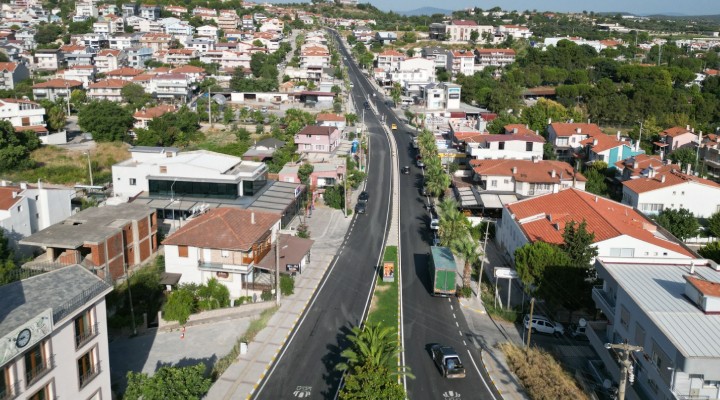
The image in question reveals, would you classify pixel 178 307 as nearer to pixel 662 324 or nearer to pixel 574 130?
pixel 662 324

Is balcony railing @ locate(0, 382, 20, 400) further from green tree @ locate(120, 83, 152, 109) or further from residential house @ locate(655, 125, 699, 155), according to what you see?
green tree @ locate(120, 83, 152, 109)

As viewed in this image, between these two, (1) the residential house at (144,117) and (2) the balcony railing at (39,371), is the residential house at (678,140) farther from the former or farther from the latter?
(2) the balcony railing at (39,371)

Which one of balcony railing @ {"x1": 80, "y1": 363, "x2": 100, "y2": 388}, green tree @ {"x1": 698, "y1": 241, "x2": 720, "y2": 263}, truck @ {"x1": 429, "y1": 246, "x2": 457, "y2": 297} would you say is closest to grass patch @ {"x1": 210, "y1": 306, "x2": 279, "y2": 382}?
balcony railing @ {"x1": 80, "y1": 363, "x2": 100, "y2": 388}

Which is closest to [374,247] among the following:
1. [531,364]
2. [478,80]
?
[531,364]

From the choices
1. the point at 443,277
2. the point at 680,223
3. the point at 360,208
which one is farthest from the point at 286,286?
the point at 680,223

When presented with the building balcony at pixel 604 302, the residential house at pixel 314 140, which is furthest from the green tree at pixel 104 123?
the building balcony at pixel 604 302

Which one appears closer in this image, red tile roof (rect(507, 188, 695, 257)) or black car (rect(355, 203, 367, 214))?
red tile roof (rect(507, 188, 695, 257))
